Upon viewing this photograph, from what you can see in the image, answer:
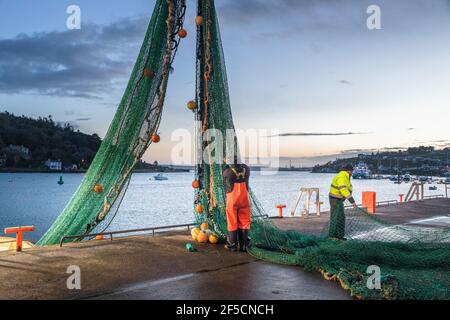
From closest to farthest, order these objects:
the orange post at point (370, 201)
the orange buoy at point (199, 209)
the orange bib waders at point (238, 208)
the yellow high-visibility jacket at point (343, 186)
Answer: the orange bib waders at point (238, 208) → the yellow high-visibility jacket at point (343, 186) → the orange buoy at point (199, 209) → the orange post at point (370, 201)

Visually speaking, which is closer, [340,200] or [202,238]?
[202,238]

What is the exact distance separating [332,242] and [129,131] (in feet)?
15.7

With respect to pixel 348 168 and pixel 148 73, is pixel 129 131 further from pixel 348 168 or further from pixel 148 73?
pixel 348 168

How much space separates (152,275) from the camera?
643 centimetres

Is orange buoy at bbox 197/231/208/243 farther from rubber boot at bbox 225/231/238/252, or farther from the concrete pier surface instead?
rubber boot at bbox 225/231/238/252

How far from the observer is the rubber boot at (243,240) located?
27.3 ft

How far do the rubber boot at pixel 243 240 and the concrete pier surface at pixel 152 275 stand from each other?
271 millimetres

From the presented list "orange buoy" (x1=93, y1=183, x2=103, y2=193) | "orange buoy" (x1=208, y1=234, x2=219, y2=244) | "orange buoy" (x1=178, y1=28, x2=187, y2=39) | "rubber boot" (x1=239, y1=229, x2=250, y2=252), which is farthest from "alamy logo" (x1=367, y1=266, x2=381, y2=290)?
"orange buoy" (x1=178, y1=28, x2=187, y2=39)

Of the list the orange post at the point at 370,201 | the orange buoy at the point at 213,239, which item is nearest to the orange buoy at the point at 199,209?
the orange buoy at the point at 213,239

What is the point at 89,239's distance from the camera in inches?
389

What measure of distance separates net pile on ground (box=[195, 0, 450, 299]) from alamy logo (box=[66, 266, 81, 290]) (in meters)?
3.18

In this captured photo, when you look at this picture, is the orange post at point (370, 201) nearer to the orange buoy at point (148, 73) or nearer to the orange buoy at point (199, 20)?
the orange buoy at point (199, 20)

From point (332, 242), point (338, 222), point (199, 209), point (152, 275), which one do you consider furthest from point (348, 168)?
point (152, 275)
